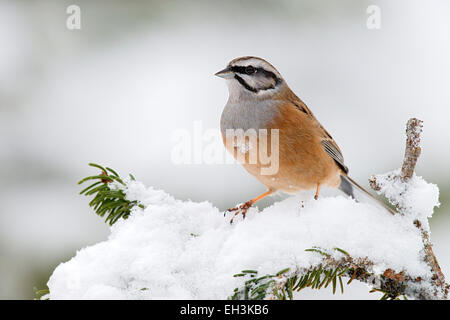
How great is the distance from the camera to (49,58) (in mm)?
5195

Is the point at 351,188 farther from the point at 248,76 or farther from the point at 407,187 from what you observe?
the point at 407,187

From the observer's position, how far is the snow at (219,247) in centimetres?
164

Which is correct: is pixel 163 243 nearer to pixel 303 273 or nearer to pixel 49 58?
pixel 303 273

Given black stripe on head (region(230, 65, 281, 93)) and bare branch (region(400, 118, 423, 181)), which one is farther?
black stripe on head (region(230, 65, 281, 93))

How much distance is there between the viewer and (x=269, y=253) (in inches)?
70.0

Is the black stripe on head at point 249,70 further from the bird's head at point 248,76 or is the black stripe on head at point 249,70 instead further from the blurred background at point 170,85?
the blurred background at point 170,85

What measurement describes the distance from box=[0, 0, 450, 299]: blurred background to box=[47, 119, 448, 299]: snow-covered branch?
6.86 feet

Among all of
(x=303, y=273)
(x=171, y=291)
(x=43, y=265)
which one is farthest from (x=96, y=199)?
(x=43, y=265)

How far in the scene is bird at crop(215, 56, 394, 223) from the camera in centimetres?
276

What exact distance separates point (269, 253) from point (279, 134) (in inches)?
44.9

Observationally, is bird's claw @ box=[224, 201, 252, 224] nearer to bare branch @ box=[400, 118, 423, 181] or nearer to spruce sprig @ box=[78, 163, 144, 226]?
spruce sprig @ box=[78, 163, 144, 226]

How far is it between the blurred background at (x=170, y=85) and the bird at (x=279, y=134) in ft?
3.69

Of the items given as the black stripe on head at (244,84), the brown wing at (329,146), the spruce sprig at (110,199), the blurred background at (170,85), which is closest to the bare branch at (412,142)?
the brown wing at (329,146)

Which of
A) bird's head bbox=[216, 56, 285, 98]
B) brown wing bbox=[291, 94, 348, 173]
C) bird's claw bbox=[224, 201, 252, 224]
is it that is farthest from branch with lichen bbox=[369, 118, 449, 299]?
bird's head bbox=[216, 56, 285, 98]
